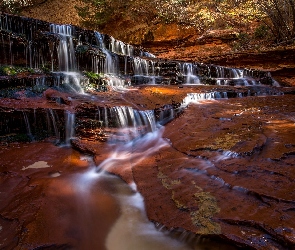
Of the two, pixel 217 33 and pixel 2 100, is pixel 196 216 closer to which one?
pixel 2 100

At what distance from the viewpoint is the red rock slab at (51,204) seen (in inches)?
120

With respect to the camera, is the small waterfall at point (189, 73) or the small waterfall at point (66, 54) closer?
the small waterfall at point (66, 54)

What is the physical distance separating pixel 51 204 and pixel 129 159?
2.00 meters

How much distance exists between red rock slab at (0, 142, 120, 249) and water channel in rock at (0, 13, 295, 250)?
17 mm

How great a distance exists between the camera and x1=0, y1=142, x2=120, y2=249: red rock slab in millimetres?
3047

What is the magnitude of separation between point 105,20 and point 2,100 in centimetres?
1404

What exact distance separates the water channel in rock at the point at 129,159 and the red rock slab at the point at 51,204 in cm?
2

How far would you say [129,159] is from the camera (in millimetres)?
5324

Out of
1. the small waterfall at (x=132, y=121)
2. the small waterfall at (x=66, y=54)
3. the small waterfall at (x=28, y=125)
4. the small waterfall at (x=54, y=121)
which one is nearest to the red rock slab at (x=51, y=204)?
the small waterfall at (x=28, y=125)

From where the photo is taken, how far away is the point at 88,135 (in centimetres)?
648

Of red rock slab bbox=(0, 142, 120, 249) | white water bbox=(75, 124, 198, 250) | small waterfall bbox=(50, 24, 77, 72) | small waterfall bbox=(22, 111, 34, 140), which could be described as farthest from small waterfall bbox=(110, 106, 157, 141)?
small waterfall bbox=(50, 24, 77, 72)

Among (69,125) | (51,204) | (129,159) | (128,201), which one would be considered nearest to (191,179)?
(128,201)

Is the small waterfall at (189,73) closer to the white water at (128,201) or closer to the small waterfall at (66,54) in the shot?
the small waterfall at (66,54)

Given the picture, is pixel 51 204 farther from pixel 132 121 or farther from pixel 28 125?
pixel 132 121
